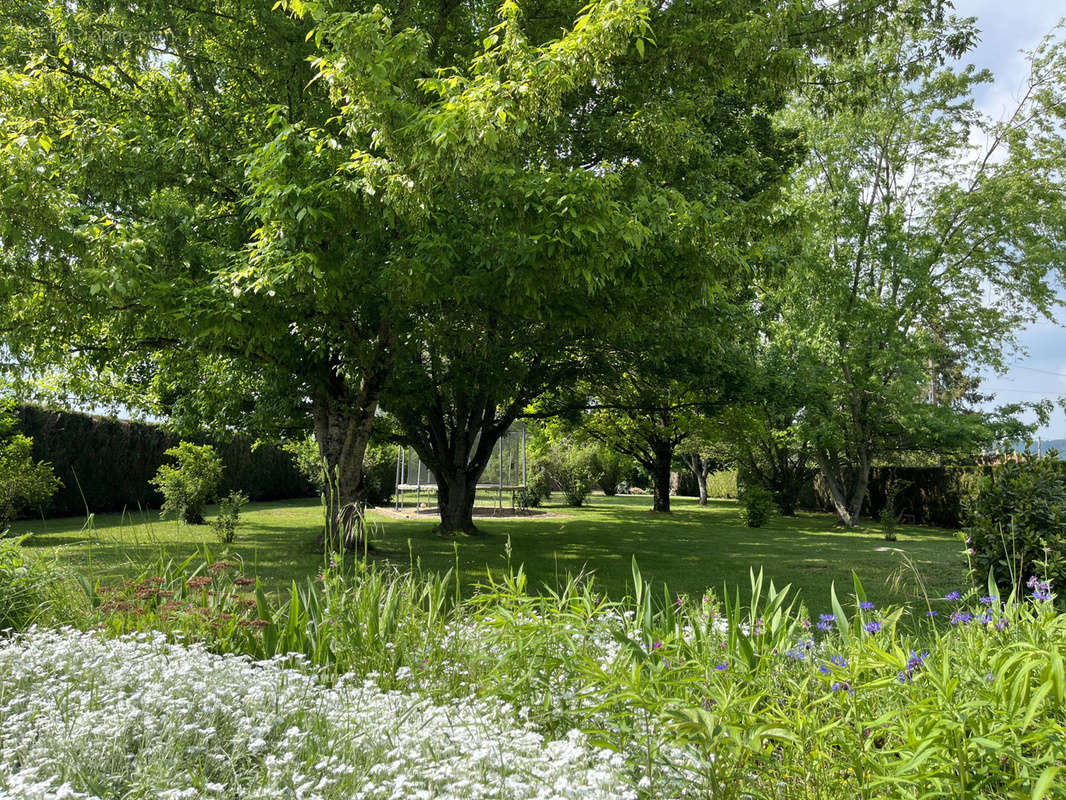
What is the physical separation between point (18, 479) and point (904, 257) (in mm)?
19655

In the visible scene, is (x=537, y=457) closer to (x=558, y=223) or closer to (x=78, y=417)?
(x=78, y=417)

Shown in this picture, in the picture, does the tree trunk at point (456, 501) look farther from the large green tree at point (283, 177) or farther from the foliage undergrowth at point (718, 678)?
the foliage undergrowth at point (718, 678)

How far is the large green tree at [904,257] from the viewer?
58.8 feet

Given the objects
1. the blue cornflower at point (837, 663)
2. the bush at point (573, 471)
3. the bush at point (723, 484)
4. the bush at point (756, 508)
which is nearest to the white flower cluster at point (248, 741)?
the blue cornflower at point (837, 663)

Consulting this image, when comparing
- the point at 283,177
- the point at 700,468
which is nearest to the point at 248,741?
the point at 283,177

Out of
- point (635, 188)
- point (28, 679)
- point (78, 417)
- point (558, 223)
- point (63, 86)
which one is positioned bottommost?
point (28, 679)

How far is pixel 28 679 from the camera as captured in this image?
2.79m

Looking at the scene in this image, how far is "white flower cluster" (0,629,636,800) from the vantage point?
1.88 metres

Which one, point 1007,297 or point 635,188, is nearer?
point 635,188

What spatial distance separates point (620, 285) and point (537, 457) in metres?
20.8

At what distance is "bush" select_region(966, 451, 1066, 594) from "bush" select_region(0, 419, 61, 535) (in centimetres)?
1189

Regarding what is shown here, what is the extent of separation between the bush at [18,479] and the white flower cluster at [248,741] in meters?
8.72

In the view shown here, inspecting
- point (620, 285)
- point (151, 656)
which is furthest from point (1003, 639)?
point (620, 285)

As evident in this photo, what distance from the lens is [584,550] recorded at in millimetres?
11109
